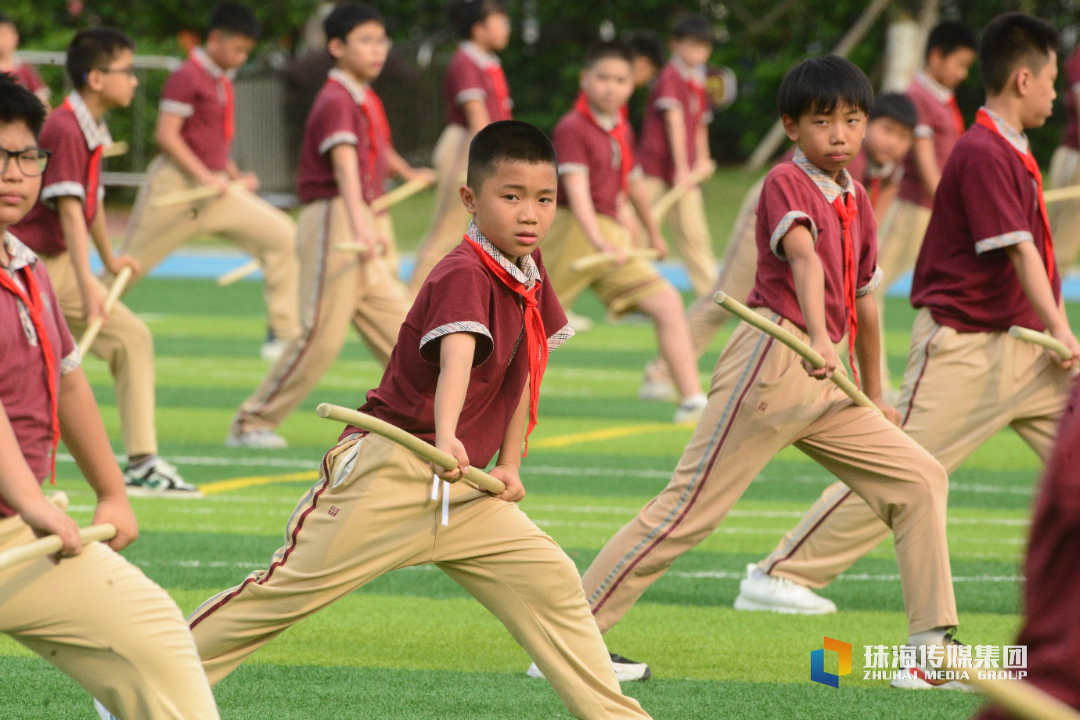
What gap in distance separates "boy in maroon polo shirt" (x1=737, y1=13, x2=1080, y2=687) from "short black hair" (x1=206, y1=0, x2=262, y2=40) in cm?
Answer: 584

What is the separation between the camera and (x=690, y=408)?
32.5ft

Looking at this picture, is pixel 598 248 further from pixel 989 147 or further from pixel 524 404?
pixel 524 404

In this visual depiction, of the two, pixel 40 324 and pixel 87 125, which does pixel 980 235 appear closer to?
pixel 40 324

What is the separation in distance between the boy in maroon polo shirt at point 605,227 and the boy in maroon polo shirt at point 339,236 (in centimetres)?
144

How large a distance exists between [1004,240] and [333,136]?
4.36 meters

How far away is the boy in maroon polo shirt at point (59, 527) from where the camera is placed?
3.16 m

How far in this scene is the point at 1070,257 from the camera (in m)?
10.1

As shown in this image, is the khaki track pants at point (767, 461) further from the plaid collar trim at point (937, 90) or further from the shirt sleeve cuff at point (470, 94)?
the shirt sleeve cuff at point (470, 94)

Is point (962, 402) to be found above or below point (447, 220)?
above

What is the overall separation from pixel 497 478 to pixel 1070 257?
7.19 m

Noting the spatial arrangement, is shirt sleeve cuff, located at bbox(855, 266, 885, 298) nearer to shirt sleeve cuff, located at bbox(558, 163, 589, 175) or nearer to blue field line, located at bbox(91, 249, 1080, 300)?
shirt sleeve cuff, located at bbox(558, 163, 589, 175)

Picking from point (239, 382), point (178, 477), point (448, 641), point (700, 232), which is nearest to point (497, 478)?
point (448, 641)

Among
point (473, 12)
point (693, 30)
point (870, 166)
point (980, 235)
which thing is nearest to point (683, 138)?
point (693, 30)

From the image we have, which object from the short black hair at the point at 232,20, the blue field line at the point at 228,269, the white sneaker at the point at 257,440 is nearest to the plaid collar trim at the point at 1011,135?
the white sneaker at the point at 257,440
